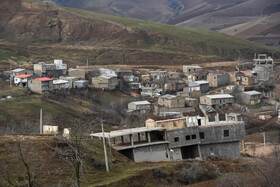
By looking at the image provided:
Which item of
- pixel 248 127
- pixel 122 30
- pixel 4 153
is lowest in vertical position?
pixel 248 127

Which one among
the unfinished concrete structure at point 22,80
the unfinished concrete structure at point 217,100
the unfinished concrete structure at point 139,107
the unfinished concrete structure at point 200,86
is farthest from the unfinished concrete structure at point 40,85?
the unfinished concrete structure at point 200,86

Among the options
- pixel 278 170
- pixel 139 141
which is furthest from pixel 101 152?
pixel 278 170

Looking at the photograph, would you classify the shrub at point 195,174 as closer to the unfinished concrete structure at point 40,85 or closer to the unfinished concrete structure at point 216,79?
the unfinished concrete structure at point 40,85

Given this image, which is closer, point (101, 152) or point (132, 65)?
point (101, 152)

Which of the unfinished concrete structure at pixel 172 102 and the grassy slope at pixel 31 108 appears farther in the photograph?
the unfinished concrete structure at pixel 172 102

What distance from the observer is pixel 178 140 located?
30.6 meters

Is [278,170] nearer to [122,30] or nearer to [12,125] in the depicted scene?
[12,125]

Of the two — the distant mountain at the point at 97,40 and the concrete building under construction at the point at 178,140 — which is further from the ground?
the distant mountain at the point at 97,40

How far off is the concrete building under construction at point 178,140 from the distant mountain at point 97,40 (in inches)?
2291

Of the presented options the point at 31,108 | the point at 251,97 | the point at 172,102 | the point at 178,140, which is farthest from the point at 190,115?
the point at 178,140

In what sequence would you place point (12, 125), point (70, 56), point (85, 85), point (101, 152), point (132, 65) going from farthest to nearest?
point (70, 56) < point (132, 65) < point (85, 85) < point (12, 125) < point (101, 152)

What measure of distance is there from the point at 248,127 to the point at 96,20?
72.7 metres

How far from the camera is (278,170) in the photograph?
22594 mm

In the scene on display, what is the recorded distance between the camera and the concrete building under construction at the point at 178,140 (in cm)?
2916
